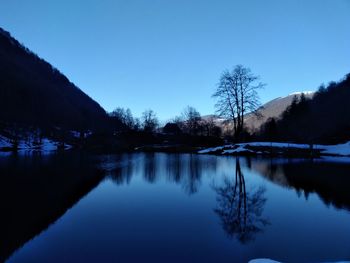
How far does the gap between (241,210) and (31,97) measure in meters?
116

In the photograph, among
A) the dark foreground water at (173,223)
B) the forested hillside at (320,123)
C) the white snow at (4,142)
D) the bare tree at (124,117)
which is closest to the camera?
the dark foreground water at (173,223)

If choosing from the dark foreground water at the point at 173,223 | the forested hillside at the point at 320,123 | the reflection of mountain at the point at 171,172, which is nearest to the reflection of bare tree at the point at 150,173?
the reflection of mountain at the point at 171,172

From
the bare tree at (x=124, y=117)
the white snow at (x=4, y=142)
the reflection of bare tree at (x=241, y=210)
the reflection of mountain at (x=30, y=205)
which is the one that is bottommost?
the reflection of bare tree at (x=241, y=210)

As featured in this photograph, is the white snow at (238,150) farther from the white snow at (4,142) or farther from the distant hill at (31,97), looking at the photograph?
the distant hill at (31,97)

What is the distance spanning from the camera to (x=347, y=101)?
6825 centimetres

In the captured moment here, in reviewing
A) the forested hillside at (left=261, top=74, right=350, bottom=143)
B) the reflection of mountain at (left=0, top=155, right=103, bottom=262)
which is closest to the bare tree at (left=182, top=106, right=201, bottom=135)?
the forested hillside at (left=261, top=74, right=350, bottom=143)

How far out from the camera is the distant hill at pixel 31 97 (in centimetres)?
9231

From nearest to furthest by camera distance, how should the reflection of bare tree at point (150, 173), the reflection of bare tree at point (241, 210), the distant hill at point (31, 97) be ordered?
the reflection of bare tree at point (241, 210) → the reflection of bare tree at point (150, 173) → the distant hill at point (31, 97)

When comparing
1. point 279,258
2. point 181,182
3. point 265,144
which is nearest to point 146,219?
point 279,258

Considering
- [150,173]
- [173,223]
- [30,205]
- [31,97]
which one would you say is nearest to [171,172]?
[150,173]

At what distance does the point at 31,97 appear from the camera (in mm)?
108500

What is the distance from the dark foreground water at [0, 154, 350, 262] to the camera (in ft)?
17.1

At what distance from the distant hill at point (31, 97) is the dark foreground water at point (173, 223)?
79.5 metres

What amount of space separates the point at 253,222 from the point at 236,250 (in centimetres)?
199
